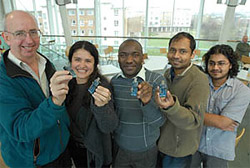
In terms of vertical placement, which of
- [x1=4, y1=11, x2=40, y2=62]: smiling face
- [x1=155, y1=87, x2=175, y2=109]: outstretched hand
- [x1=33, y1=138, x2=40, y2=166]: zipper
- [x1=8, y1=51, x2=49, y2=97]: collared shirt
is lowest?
[x1=33, y1=138, x2=40, y2=166]: zipper

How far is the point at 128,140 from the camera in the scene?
4.58ft

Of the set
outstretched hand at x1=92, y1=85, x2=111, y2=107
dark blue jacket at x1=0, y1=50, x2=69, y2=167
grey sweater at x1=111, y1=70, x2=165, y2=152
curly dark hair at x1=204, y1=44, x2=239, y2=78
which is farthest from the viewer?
curly dark hair at x1=204, y1=44, x2=239, y2=78

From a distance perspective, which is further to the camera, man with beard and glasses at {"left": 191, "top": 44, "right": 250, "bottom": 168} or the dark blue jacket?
man with beard and glasses at {"left": 191, "top": 44, "right": 250, "bottom": 168}

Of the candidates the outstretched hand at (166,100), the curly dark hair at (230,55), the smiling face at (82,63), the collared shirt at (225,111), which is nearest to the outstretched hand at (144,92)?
the outstretched hand at (166,100)

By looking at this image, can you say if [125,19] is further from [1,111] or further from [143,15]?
[1,111]

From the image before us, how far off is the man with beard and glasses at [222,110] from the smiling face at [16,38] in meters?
1.46

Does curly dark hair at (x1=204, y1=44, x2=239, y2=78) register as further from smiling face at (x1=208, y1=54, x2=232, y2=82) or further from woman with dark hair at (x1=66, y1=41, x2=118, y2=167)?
woman with dark hair at (x1=66, y1=41, x2=118, y2=167)

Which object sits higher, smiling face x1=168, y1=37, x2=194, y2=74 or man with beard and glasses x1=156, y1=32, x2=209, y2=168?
smiling face x1=168, y1=37, x2=194, y2=74

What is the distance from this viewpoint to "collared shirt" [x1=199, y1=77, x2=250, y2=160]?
1.38 metres

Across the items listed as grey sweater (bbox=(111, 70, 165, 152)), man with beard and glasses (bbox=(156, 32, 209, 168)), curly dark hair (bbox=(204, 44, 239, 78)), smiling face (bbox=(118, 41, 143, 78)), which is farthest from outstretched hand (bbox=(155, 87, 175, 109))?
curly dark hair (bbox=(204, 44, 239, 78))

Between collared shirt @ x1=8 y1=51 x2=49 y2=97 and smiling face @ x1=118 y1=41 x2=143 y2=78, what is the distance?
2.03 feet

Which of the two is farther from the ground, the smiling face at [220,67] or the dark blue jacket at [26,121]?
the smiling face at [220,67]

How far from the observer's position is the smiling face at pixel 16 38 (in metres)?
1.14

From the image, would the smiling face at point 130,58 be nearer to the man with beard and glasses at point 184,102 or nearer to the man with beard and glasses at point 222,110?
the man with beard and glasses at point 184,102
